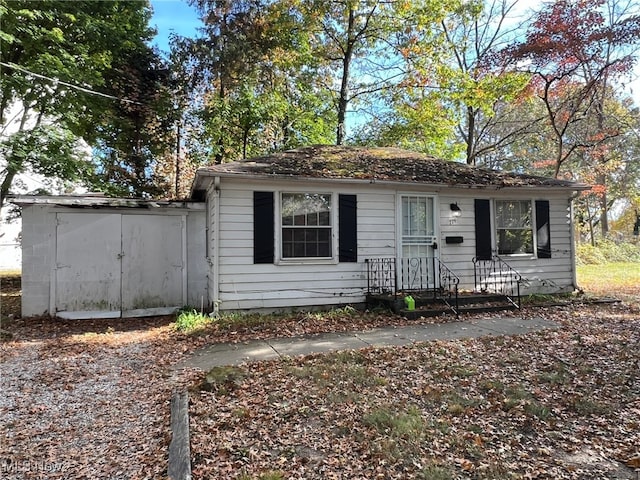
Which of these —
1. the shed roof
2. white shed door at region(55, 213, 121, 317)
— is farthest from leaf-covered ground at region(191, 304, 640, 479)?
the shed roof

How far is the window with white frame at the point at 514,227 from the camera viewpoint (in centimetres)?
972

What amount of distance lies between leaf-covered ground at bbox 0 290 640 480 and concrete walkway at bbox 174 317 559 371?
0.38 meters

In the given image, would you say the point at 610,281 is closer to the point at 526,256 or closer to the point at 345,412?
the point at 526,256

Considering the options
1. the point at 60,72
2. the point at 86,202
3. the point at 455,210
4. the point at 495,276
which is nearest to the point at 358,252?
the point at 455,210

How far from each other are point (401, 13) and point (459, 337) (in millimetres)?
13901

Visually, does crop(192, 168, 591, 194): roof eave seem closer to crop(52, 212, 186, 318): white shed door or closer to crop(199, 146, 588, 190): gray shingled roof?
crop(199, 146, 588, 190): gray shingled roof

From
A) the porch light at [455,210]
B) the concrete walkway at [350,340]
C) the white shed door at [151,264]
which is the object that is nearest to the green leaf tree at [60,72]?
the white shed door at [151,264]

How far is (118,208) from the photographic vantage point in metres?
8.63

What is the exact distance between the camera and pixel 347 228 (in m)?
8.35

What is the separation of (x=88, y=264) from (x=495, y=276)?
30.5 ft

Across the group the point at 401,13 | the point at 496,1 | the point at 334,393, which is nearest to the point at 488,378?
the point at 334,393

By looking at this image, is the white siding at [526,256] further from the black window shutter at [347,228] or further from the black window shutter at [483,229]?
the black window shutter at [347,228]

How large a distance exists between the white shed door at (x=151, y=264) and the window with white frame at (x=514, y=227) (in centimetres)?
771

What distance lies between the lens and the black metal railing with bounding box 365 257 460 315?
8609 millimetres
